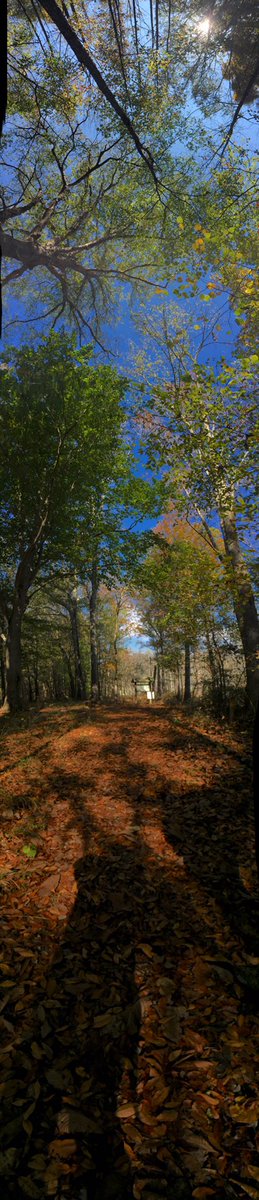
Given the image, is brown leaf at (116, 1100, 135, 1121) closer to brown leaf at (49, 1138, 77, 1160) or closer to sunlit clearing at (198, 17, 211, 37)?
brown leaf at (49, 1138, 77, 1160)

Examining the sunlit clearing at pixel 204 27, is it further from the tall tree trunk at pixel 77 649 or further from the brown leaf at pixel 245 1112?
→ the tall tree trunk at pixel 77 649

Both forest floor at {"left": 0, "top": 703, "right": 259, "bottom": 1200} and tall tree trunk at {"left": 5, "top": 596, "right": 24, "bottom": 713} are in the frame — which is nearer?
forest floor at {"left": 0, "top": 703, "right": 259, "bottom": 1200}

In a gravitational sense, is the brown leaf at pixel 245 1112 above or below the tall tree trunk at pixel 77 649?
below

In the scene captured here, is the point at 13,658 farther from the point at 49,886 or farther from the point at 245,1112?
the point at 245,1112

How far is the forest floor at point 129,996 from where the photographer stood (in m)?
2.22

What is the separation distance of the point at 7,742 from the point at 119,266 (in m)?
13.1

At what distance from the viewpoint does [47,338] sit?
585 inches

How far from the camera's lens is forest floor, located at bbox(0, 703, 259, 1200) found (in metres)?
2.22

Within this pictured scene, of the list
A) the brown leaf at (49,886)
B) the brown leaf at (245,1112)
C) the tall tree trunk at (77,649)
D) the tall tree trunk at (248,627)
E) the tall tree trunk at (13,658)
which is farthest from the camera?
the tall tree trunk at (77,649)

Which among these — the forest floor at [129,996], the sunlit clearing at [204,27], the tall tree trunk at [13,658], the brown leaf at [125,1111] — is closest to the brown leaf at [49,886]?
the forest floor at [129,996]

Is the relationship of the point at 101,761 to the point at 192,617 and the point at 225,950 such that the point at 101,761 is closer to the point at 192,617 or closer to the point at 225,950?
the point at 225,950

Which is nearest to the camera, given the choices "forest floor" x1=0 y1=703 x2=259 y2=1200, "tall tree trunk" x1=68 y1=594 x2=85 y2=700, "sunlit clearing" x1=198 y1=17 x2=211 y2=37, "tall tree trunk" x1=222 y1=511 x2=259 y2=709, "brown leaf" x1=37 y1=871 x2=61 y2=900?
"forest floor" x1=0 y1=703 x2=259 y2=1200

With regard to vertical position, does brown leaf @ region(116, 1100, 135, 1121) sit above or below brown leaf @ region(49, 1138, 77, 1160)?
above

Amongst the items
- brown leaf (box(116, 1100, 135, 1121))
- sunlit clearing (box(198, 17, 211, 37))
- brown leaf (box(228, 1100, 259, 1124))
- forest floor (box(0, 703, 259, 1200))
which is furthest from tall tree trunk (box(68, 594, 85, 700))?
brown leaf (box(228, 1100, 259, 1124))
